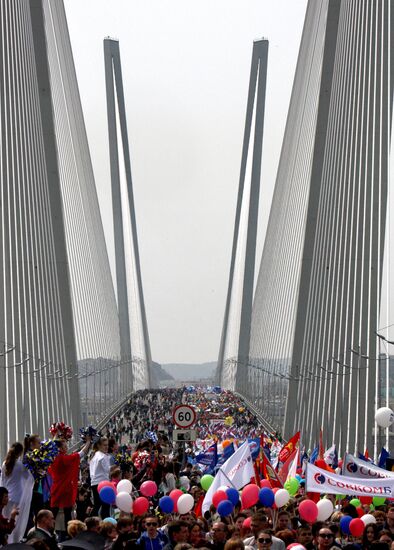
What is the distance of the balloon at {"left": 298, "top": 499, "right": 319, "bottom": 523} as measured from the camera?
10.1 m

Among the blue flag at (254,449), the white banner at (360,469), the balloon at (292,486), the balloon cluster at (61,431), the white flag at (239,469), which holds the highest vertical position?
the balloon cluster at (61,431)

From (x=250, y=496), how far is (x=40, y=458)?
1.81 metres

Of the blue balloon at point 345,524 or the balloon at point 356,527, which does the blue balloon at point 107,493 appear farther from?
the balloon at point 356,527

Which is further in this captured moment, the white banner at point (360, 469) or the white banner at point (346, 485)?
the white banner at point (360, 469)

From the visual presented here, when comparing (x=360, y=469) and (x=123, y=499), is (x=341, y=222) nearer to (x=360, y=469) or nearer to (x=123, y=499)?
(x=360, y=469)

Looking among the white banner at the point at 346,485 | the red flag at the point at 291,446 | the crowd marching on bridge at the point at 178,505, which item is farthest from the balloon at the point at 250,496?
the red flag at the point at 291,446

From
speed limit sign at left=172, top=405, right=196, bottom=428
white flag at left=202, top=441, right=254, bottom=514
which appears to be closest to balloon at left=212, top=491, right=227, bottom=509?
white flag at left=202, top=441, right=254, bottom=514

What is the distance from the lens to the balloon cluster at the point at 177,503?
10.7 meters

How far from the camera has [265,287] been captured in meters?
65.0

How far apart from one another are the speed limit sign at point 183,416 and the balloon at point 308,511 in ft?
24.9

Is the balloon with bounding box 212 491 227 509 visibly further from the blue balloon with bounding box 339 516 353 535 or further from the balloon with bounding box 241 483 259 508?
the blue balloon with bounding box 339 516 353 535

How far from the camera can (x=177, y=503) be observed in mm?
10789

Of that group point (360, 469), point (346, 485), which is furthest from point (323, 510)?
point (360, 469)

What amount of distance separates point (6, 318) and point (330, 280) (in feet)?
29.3
